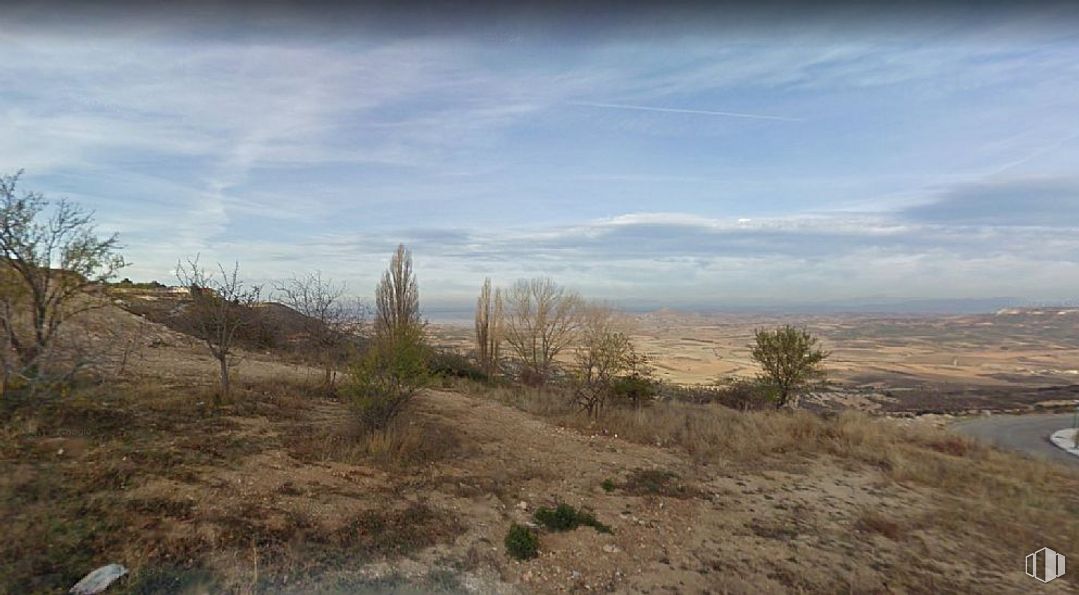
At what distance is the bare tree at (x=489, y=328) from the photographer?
21.2 meters

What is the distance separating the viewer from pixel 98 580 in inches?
125

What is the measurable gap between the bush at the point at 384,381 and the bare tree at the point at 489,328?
13.9m

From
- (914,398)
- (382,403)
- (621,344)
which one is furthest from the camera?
(914,398)

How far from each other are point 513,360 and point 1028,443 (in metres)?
21.8

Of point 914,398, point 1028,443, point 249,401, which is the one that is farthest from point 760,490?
point 914,398

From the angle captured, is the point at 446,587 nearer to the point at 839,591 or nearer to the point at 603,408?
the point at 839,591

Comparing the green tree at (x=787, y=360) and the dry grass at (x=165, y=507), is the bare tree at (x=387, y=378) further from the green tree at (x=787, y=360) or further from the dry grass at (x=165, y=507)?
the green tree at (x=787, y=360)

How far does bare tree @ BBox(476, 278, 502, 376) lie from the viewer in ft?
69.7

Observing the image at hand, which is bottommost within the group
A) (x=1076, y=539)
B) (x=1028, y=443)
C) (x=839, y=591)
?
(x=1028, y=443)

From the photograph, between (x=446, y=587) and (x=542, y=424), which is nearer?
(x=446, y=587)

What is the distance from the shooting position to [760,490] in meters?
7.16

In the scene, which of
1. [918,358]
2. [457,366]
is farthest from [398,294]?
[918,358]

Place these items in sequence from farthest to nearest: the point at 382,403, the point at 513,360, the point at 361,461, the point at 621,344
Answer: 1. the point at 513,360
2. the point at 621,344
3. the point at 382,403
4. the point at 361,461

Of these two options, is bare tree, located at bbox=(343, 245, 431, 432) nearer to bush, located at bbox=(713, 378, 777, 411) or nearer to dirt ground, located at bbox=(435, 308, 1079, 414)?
dirt ground, located at bbox=(435, 308, 1079, 414)
